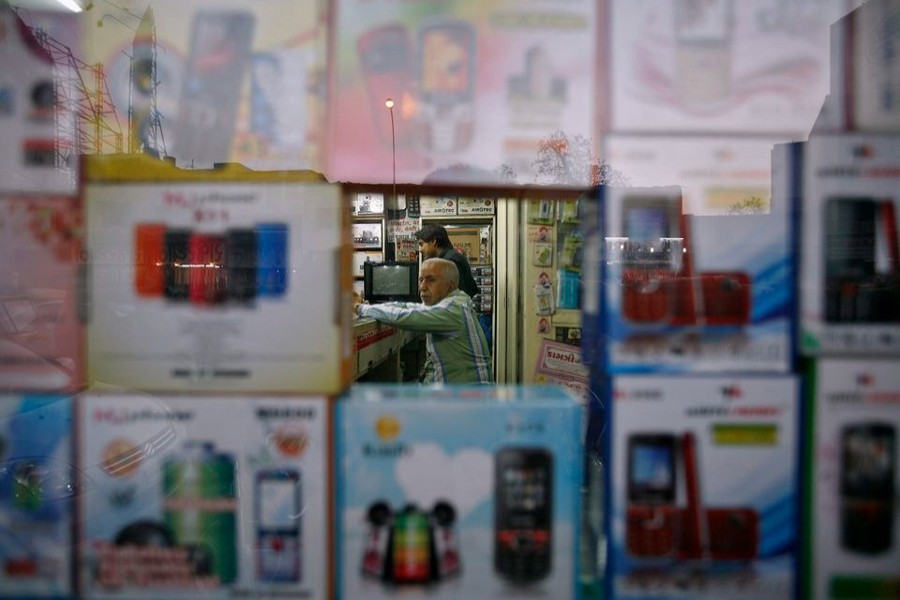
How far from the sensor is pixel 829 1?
130 centimetres

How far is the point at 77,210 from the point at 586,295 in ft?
4.22

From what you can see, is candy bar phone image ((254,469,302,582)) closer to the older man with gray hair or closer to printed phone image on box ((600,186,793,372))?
printed phone image on box ((600,186,793,372))

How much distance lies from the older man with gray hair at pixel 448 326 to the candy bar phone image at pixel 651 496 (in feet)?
4.15

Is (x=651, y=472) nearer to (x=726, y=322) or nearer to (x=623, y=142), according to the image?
(x=726, y=322)

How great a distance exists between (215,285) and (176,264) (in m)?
0.10

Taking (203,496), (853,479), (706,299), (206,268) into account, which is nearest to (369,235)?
(206,268)

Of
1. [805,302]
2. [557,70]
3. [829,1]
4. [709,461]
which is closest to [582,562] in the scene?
[709,461]

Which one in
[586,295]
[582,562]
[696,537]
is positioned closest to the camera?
[696,537]

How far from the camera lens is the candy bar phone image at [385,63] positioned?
4.33ft

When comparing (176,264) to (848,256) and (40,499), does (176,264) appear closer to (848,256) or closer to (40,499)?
(40,499)

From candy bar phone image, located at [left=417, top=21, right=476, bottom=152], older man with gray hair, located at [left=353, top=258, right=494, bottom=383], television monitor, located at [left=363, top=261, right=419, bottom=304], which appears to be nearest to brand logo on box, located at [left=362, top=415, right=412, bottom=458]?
candy bar phone image, located at [left=417, top=21, right=476, bottom=152]

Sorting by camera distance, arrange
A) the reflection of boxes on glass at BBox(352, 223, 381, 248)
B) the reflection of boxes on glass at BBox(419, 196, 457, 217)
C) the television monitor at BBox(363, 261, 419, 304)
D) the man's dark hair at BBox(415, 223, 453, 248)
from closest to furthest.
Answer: the man's dark hair at BBox(415, 223, 453, 248)
the television monitor at BBox(363, 261, 419, 304)
the reflection of boxes on glass at BBox(419, 196, 457, 217)
the reflection of boxes on glass at BBox(352, 223, 381, 248)

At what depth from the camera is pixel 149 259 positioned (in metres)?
1.28

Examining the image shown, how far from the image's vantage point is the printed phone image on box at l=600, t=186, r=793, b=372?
127 centimetres
